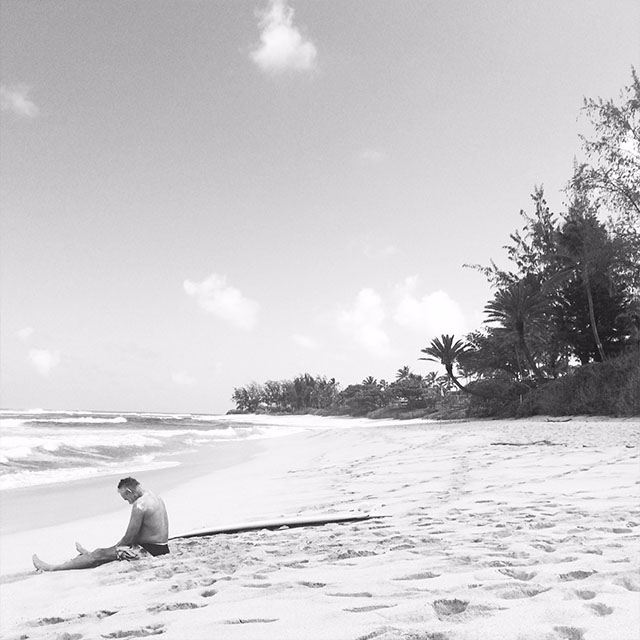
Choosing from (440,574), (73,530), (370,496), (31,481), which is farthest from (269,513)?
(31,481)

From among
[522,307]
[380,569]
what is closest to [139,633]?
[380,569]

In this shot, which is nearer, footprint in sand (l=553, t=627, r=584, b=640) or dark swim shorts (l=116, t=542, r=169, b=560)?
footprint in sand (l=553, t=627, r=584, b=640)

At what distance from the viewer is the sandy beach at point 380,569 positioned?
2504 mm

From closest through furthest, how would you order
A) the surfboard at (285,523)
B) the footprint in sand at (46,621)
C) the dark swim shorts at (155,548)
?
the footprint in sand at (46,621) → the dark swim shorts at (155,548) → the surfboard at (285,523)

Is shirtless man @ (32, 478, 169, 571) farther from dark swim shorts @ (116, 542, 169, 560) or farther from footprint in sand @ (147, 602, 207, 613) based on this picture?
footprint in sand @ (147, 602, 207, 613)

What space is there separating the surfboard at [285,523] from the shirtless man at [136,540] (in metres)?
0.56

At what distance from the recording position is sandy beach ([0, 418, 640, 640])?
250 centimetres

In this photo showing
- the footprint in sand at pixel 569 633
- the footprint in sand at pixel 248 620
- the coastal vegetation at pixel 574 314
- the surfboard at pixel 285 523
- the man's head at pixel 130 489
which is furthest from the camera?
the coastal vegetation at pixel 574 314

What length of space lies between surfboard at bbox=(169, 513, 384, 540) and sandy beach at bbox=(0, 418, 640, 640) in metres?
0.17

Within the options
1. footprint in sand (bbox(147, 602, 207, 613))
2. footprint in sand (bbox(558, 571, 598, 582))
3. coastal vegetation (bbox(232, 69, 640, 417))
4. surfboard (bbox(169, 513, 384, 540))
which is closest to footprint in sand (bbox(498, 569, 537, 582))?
footprint in sand (bbox(558, 571, 598, 582))

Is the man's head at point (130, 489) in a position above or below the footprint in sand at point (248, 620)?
above

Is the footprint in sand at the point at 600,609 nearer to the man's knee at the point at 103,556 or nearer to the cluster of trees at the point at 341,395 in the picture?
the man's knee at the point at 103,556

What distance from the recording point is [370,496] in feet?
22.9

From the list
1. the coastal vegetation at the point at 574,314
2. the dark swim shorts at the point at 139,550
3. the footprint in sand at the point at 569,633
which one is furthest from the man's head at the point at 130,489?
the coastal vegetation at the point at 574,314
